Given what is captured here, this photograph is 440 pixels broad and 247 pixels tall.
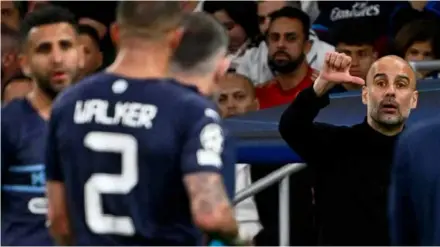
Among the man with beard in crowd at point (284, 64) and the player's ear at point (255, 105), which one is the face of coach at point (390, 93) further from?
the player's ear at point (255, 105)

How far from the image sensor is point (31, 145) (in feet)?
19.5

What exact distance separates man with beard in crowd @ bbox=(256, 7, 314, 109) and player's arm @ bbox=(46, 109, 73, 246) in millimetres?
4211

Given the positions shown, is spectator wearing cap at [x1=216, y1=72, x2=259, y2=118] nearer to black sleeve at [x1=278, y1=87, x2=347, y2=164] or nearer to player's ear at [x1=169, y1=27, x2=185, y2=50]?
black sleeve at [x1=278, y1=87, x2=347, y2=164]

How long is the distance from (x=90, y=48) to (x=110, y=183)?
493 centimetres

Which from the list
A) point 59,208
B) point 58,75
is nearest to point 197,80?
point 59,208

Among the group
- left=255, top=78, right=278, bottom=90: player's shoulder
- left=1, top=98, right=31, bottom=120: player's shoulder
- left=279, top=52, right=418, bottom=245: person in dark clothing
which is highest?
left=1, top=98, right=31, bottom=120: player's shoulder

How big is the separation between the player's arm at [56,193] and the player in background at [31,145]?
3.42 ft

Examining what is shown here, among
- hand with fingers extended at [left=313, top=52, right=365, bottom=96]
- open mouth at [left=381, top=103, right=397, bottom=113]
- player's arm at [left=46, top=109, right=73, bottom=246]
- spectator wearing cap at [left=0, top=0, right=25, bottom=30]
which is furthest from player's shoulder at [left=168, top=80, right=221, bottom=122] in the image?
spectator wearing cap at [left=0, top=0, right=25, bottom=30]

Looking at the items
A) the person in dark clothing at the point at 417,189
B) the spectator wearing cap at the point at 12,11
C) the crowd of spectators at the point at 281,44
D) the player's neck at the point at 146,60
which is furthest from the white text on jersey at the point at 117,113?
the spectator wearing cap at the point at 12,11

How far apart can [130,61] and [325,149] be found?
234 cm

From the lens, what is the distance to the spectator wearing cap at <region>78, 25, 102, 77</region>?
9.29m

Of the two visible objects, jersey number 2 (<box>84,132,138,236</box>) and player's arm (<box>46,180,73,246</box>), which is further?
player's arm (<box>46,180,73,246</box>)

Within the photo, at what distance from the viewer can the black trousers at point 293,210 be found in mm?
7812

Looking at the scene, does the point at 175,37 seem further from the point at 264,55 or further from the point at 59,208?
the point at 264,55
